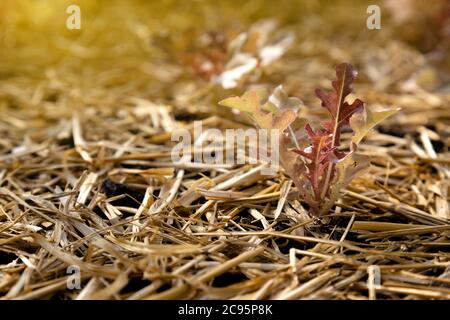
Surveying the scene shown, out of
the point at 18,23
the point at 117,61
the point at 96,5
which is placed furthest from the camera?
the point at 96,5

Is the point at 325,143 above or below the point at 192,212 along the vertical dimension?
above

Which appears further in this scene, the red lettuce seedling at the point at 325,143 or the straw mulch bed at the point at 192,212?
the red lettuce seedling at the point at 325,143

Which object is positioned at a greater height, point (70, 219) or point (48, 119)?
point (48, 119)

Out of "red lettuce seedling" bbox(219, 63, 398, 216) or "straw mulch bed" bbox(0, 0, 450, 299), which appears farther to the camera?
"red lettuce seedling" bbox(219, 63, 398, 216)

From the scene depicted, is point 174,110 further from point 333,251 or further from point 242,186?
point 333,251

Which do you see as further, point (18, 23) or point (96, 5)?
point (96, 5)
